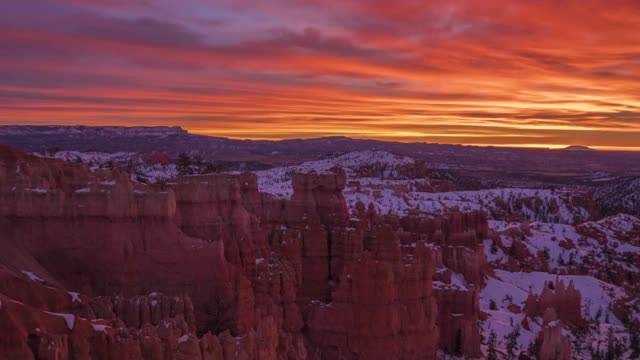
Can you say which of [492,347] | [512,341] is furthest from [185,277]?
[512,341]

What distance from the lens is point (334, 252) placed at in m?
34.2

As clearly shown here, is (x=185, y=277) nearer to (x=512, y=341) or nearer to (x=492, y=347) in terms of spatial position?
(x=492, y=347)

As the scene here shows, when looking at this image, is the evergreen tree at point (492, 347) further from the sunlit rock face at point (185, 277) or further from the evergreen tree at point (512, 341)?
the sunlit rock face at point (185, 277)

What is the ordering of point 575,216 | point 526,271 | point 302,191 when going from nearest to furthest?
point 302,191 < point 526,271 < point 575,216

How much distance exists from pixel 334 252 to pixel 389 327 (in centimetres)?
683

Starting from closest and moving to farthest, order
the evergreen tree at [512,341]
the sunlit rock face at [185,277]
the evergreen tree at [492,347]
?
the sunlit rock face at [185,277] < the evergreen tree at [492,347] < the evergreen tree at [512,341]

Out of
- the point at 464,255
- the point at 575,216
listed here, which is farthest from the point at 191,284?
the point at 575,216

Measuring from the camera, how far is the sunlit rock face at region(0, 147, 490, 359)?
1838 cm

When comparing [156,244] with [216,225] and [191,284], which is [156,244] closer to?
[191,284]

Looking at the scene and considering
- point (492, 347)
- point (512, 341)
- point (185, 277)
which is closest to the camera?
point (185, 277)

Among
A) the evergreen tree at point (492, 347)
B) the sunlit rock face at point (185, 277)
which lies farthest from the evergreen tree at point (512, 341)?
the sunlit rock face at point (185, 277)

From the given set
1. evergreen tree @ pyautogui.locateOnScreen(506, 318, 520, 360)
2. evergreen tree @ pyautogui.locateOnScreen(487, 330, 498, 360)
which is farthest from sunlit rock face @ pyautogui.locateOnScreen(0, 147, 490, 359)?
evergreen tree @ pyautogui.locateOnScreen(506, 318, 520, 360)

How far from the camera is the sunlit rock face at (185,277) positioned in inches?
723

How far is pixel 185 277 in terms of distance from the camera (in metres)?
24.6
